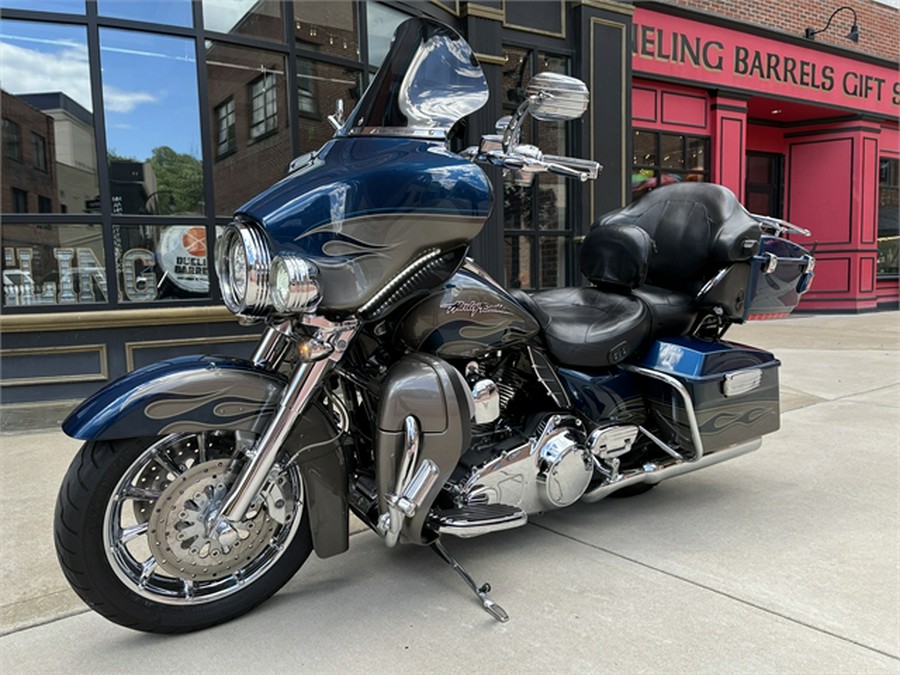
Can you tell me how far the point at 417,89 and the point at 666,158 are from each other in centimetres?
878

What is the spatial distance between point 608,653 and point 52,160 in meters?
5.42

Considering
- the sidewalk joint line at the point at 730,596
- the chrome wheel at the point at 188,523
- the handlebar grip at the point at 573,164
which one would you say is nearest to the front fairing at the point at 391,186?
the handlebar grip at the point at 573,164

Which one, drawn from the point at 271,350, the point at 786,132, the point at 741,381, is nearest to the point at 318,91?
the point at 271,350

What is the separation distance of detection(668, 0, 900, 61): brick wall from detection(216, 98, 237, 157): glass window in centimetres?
689

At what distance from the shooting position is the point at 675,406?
2818 millimetres

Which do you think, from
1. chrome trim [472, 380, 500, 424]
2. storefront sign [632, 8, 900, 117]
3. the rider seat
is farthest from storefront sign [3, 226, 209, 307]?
storefront sign [632, 8, 900, 117]

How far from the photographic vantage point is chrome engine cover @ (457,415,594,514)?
2352mm

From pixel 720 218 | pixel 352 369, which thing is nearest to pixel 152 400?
pixel 352 369

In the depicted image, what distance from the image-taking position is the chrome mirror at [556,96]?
204 cm

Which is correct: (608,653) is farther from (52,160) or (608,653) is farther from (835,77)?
(835,77)

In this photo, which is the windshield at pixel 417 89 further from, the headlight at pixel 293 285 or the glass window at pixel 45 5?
the glass window at pixel 45 5

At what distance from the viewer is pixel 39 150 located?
5.20 meters

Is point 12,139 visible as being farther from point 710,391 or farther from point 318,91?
point 710,391

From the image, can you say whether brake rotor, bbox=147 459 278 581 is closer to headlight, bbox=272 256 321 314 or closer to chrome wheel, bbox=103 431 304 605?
chrome wheel, bbox=103 431 304 605
